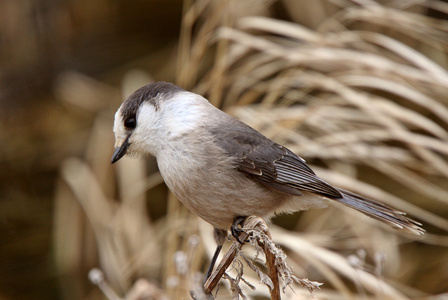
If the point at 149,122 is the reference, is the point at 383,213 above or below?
below

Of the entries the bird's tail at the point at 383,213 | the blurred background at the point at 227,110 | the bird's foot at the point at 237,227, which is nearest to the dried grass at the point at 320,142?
the blurred background at the point at 227,110

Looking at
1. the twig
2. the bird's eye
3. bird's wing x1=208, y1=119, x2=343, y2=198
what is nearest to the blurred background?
the twig

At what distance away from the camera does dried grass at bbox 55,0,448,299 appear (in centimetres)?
241

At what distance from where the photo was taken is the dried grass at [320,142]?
241cm

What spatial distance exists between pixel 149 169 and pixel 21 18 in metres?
1.57

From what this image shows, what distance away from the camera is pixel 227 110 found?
2.69 m

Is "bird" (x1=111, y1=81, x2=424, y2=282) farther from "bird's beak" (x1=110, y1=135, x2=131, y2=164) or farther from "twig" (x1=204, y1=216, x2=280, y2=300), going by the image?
"twig" (x1=204, y1=216, x2=280, y2=300)

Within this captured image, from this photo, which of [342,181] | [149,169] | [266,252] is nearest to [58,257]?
[149,169]

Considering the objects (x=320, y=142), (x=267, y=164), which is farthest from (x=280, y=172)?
(x=320, y=142)

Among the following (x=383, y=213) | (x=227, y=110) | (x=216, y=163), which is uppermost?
(x=216, y=163)

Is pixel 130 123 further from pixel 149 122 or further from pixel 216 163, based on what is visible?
pixel 216 163

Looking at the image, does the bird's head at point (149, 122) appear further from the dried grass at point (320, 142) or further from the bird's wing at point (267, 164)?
the dried grass at point (320, 142)

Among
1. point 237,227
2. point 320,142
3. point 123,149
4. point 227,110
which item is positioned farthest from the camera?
point 227,110

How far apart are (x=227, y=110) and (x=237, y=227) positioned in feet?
4.37
